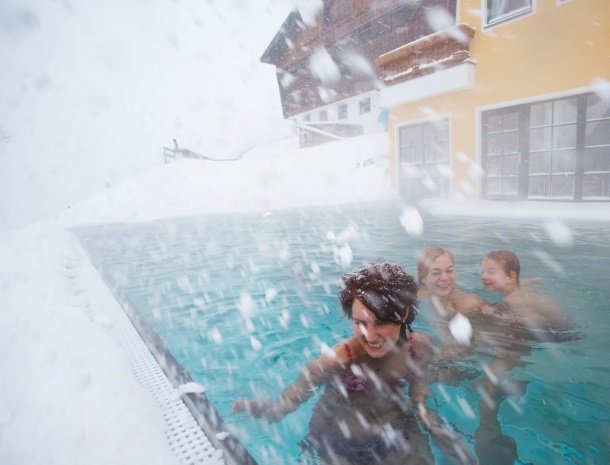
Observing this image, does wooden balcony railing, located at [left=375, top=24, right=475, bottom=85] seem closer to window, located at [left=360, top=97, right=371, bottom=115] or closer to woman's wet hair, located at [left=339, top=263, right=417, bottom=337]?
woman's wet hair, located at [left=339, top=263, right=417, bottom=337]

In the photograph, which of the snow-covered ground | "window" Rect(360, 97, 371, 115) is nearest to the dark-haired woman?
the snow-covered ground

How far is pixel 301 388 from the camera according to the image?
1865 mm

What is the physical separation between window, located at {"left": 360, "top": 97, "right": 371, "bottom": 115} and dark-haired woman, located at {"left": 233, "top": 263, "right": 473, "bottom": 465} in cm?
2229

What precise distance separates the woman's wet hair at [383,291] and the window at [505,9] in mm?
10214

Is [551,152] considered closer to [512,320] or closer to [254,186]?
[512,320]

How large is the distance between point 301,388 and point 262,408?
0.23 meters

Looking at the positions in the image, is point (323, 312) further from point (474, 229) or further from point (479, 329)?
point (474, 229)

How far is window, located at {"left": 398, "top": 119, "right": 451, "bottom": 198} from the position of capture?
11320 mm

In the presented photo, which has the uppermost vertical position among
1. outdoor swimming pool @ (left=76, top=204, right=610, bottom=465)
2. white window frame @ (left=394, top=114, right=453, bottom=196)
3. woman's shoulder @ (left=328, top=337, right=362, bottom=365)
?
white window frame @ (left=394, top=114, right=453, bottom=196)

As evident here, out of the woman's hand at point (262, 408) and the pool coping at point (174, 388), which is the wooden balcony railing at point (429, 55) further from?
the woman's hand at point (262, 408)

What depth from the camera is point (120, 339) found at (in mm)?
3133

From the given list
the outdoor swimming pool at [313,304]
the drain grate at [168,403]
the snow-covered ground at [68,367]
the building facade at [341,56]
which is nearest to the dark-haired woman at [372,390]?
the drain grate at [168,403]

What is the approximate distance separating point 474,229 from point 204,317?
552 cm

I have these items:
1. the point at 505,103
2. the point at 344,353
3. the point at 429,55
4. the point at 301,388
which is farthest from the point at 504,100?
the point at 301,388
